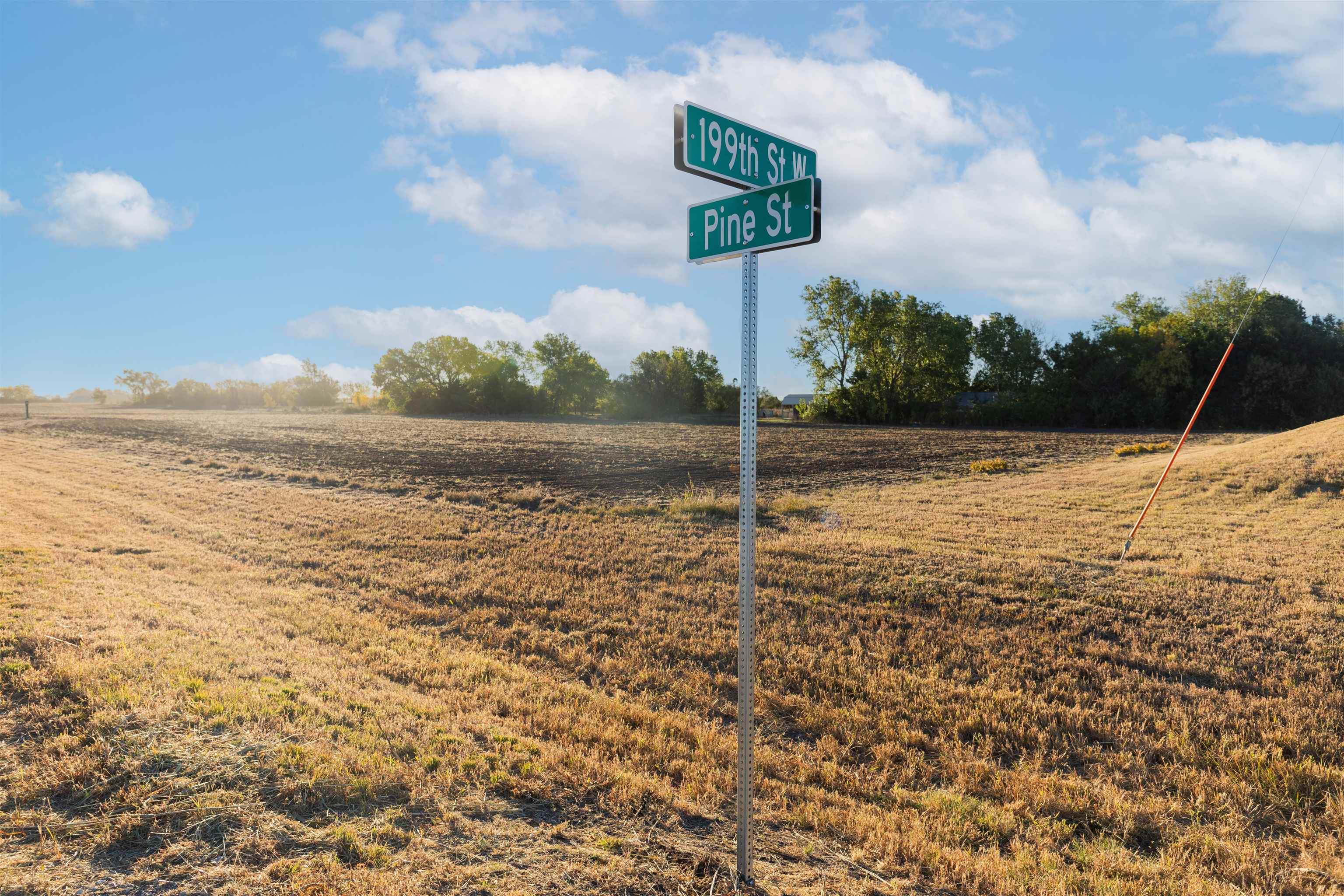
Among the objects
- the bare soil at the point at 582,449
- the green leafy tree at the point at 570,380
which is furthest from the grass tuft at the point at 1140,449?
the green leafy tree at the point at 570,380

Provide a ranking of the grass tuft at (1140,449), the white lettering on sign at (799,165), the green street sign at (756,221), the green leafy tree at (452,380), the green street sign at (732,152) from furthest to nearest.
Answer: the green leafy tree at (452,380), the grass tuft at (1140,449), the white lettering on sign at (799,165), the green street sign at (732,152), the green street sign at (756,221)

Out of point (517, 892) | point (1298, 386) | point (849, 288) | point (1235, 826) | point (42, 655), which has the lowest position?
point (1235, 826)

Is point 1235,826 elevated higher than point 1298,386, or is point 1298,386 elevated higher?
point 1298,386

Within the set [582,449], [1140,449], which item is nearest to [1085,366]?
[1140,449]

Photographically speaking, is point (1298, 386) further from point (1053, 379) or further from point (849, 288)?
point (849, 288)

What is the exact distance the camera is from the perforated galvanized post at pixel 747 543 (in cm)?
367

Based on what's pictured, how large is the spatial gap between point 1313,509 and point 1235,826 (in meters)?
14.6

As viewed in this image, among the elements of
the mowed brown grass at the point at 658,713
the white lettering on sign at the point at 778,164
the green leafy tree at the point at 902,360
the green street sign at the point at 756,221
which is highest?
the green leafy tree at the point at 902,360

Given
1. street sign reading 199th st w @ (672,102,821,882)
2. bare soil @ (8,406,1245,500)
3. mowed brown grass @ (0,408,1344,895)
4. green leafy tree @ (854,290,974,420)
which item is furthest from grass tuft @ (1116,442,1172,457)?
street sign reading 199th st w @ (672,102,821,882)

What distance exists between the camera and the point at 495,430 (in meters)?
46.3

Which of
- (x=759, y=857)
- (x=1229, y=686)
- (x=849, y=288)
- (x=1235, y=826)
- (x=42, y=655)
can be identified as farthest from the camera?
(x=849, y=288)

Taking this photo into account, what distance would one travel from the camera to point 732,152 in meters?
3.79

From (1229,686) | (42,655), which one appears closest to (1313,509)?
(1229,686)

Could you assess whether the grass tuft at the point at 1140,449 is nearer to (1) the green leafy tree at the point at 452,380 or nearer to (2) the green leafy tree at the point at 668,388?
(2) the green leafy tree at the point at 668,388
